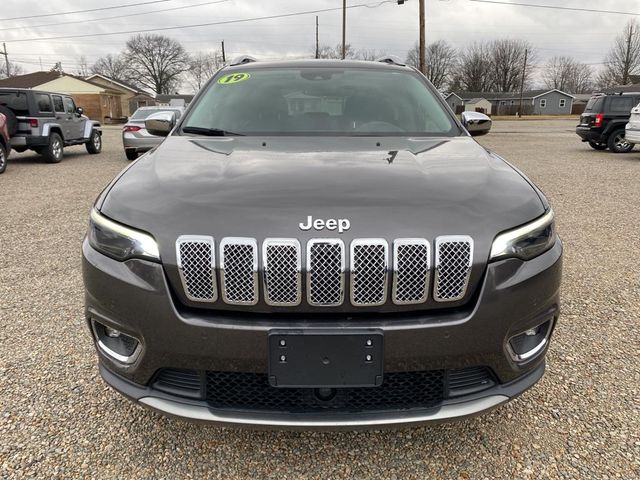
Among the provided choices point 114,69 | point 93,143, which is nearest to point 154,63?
point 114,69

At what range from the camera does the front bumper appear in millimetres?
1625

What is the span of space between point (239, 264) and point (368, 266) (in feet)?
1.38

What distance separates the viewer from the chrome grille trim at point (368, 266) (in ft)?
5.22

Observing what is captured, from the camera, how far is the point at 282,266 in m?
1.59

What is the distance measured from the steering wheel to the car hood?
54 centimetres

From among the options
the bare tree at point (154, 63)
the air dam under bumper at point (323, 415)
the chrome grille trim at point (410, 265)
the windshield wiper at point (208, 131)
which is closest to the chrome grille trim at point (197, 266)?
the air dam under bumper at point (323, 415)

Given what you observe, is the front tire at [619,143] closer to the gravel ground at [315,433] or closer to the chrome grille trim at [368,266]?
the gravel ground at [315,433]

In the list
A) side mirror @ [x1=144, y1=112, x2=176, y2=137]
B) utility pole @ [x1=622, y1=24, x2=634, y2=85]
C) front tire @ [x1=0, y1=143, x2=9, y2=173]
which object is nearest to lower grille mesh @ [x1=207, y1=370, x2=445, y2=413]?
side mirror @ [x1=144, y1=112, x2=176, y2=137]

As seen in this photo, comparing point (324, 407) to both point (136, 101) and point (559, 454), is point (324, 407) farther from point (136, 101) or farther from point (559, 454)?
point (136, 101)

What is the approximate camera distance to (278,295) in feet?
5.27

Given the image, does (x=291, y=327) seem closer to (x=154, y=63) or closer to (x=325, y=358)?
(x=325, y=358)

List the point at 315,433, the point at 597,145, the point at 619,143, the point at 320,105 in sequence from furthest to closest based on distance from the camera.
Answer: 1. the point at 597,145
2. the point at 619,143
3. the point at 320,105
4. the point at 315,433

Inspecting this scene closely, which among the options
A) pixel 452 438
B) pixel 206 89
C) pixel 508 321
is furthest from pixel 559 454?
pixel 206 89

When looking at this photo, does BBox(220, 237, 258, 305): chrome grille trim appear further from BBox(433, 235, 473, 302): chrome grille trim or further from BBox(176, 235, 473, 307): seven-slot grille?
BBox(433, 235, 473, 302): chrome grille trim
